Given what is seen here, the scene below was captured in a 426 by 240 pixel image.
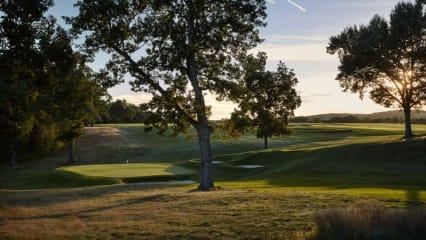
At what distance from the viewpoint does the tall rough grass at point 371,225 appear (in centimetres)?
1200

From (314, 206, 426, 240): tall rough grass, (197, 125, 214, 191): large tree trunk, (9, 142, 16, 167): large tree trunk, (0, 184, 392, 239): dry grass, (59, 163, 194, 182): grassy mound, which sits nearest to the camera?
(314, 206, 426, 240): tall rough grass

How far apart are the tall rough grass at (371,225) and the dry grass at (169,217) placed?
621 millimetres

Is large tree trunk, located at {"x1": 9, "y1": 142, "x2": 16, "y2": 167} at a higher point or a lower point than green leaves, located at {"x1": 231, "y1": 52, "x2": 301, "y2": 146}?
lower

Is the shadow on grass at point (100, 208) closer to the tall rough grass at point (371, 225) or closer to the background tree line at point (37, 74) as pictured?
the background tree line at point (37, 74)

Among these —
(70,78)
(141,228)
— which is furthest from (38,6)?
(141,228)

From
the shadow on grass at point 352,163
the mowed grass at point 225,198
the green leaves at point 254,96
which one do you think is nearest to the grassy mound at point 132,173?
the mowed grass at point 225,198

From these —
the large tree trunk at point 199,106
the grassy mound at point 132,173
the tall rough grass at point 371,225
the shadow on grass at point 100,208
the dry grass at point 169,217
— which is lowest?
the grassy mound at point 132,173

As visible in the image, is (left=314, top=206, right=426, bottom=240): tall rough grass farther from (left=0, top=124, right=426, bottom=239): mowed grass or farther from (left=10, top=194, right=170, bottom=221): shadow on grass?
(left=10, top=194, right=170, bottom=221): shadow on grass

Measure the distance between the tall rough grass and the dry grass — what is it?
62cm

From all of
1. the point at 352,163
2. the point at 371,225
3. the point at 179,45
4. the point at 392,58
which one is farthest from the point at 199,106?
the point at 392,58

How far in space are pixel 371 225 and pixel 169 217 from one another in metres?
7.38

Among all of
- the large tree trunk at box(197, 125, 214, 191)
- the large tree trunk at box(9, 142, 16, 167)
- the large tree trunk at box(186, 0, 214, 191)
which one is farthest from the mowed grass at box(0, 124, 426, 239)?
the large tree trunk at box(9, 142, 16, 167)

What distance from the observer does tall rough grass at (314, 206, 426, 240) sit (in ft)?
39.4

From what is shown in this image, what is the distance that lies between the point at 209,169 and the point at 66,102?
9904 mm
